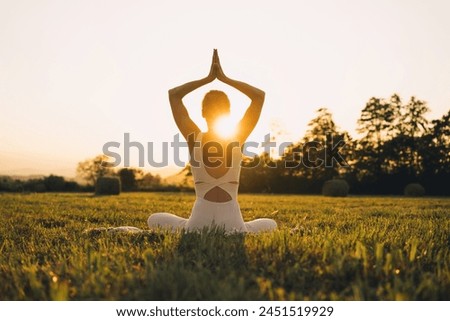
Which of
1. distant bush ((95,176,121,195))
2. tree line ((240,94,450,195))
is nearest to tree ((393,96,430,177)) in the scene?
tree line ((240,94,450,195))

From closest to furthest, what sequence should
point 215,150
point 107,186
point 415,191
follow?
point 215,150 → point 107,186 → point 415,191

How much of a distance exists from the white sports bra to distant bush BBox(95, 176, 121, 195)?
72.3ft

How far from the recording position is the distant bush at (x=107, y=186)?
1013 inches

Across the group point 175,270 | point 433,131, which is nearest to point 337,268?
point 175,270

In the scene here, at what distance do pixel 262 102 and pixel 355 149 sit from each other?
128ft

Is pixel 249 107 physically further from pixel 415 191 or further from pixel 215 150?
pixel 415 191

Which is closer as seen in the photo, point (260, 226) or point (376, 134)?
point (260, 226)

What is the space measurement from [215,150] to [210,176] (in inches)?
10.9

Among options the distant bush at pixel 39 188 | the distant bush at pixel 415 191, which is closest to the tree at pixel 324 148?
the distant bush at pixel 415 191

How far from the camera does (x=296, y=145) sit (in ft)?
141

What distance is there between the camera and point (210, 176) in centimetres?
464

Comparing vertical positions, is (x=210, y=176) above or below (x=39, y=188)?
above

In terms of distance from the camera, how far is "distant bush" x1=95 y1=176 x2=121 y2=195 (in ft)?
84.4

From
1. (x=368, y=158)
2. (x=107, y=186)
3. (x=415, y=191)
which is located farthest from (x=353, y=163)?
(x=107, y=186)
